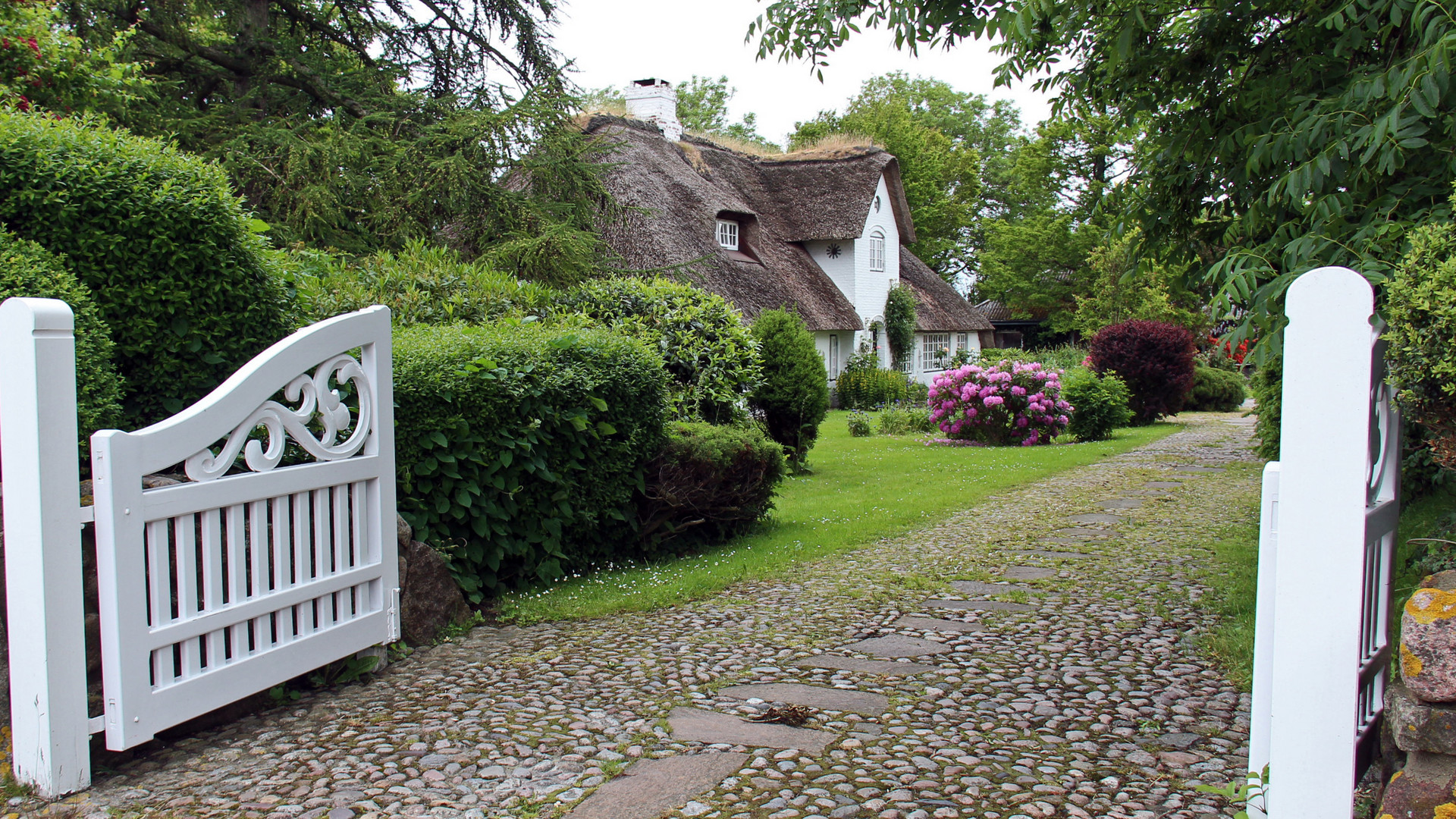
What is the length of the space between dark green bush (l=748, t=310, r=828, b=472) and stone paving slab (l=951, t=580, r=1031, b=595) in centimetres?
538

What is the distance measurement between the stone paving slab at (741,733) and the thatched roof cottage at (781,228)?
56.9ft

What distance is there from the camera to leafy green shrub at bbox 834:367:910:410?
25.3m

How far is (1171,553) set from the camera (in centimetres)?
689

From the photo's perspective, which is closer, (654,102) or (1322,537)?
(1322,537)

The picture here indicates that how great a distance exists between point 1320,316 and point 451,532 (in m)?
4.18

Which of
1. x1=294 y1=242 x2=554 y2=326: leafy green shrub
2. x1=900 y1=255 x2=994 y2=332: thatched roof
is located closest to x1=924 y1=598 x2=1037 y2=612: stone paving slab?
x1=294 y1=242 x2=554 y2=326: leafy green shrub

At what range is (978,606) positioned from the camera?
18.0ft

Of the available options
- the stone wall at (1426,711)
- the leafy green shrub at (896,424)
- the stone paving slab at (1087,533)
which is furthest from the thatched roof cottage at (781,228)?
the stone wall at (1426,711)

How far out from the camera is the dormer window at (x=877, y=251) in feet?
96.2

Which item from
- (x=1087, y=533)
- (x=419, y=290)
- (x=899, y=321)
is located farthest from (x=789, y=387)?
(x=899, y=321)

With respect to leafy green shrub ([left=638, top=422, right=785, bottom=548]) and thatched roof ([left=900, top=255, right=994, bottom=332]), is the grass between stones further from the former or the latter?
thatched roof ([left=900, top=255, right=994, bottom=332])

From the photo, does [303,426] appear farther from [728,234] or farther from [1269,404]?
[728,234]

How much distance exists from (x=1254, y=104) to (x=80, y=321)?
5293 mm

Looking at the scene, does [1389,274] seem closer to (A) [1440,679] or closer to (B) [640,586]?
(A) [1440,679]
